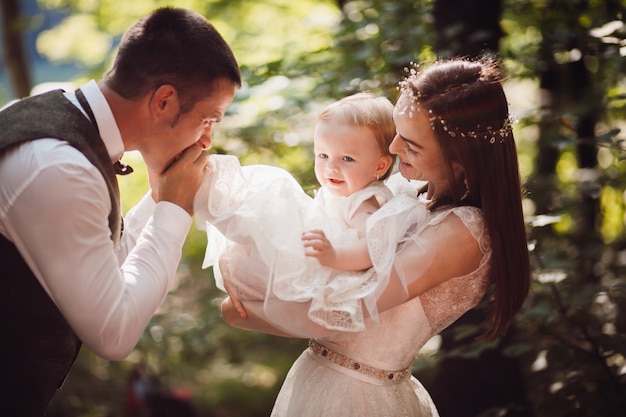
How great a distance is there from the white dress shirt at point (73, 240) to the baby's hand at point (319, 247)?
0.43m

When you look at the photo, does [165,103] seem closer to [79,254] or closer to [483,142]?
[79,254]

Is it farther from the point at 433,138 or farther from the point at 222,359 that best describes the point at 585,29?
the point at 222,359

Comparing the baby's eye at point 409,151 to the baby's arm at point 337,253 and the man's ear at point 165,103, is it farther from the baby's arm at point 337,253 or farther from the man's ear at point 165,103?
the man's ear at point 165,103

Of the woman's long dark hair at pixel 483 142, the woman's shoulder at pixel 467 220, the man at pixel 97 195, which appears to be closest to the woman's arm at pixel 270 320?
the man at pixel 97 195

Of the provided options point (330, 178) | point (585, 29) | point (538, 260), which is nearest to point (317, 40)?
point (585, 29)

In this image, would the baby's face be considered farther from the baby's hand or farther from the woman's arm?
the woman's arm

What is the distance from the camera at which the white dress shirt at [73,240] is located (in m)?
1.66

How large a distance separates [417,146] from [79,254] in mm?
975

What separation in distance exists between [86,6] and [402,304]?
6.12 metres

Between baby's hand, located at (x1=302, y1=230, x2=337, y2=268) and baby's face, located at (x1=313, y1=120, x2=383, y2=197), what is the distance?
0.31 m

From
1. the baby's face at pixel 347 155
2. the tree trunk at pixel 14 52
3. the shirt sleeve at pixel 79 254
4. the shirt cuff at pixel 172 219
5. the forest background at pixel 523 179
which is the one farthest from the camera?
the tree trunk at pixel 14 52

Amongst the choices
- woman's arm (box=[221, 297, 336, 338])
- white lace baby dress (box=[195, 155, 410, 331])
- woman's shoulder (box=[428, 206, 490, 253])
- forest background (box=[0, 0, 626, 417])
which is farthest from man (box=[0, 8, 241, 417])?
Result: forest background (box=[0, 0, 626, 417])

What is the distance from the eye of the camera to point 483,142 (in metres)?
1.98

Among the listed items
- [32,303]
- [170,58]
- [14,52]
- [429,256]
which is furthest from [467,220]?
[14,52]
